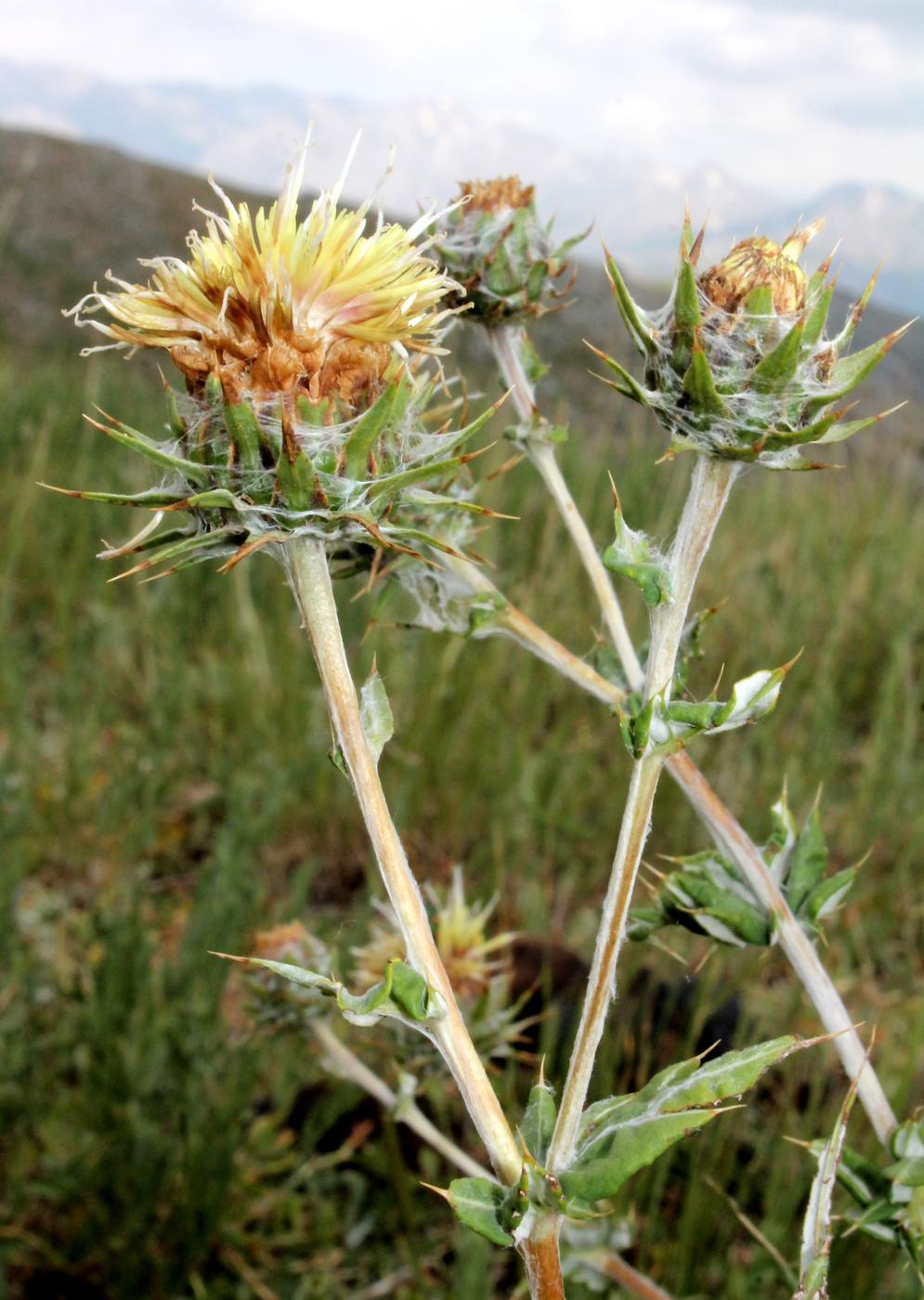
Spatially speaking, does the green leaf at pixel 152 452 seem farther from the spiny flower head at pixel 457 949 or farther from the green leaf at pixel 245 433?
the spiny flower head at pixel 457 949

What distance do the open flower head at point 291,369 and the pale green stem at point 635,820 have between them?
0.26m

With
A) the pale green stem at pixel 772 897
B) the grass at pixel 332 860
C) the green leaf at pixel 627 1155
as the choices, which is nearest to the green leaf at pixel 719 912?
the pale green stem at pixel 772 897

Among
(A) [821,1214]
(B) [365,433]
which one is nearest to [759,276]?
(B) [365,433]

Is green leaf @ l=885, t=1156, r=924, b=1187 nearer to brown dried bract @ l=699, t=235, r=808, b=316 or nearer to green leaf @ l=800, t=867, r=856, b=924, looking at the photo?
green leaf @ l=800, t=867, r=856, b=924

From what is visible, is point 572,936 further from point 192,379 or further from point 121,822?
point 192,379

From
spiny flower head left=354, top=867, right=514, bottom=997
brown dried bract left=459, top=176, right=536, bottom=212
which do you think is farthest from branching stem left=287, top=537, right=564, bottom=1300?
spiny flower head left=354, top=867, right=514, bottom=997

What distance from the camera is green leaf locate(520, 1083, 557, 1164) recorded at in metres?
1.07

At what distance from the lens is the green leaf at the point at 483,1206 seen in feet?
3.14

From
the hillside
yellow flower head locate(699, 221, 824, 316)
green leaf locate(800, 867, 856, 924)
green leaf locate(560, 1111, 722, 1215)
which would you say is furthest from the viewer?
the hillside

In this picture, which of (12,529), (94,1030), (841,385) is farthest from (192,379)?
(12,529)

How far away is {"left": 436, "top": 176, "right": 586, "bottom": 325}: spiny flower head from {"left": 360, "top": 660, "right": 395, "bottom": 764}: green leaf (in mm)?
706

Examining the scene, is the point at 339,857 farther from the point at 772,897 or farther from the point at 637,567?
the point at 637,567

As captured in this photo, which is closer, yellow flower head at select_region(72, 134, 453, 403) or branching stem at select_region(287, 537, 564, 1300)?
branching stem at select_region(287, 537, 564, 1300)

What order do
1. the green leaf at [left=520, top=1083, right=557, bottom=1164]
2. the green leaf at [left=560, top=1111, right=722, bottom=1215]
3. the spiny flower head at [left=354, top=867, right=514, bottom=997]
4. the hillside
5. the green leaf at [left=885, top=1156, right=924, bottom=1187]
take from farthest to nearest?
the hillside, the spiny flower head at [left=354, top=867, right=514, bottom=997], the green leaf at [left=885, top=1156, right=924, bottom=1187], the green leaf at [left=520, top=1083, right=557, bottom=1164], the green leaf at [left=560, top=1111, right=722, bottom=1215]
